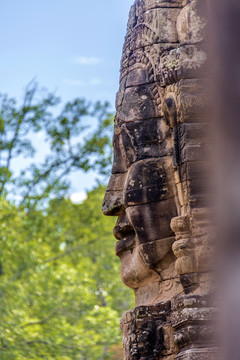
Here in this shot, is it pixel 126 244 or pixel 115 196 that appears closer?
pixel 126 244

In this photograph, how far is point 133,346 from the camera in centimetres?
660

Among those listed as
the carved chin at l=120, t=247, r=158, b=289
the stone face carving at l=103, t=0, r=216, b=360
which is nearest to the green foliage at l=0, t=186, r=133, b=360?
the carved chin at l=120, t=247, r=158, b=289

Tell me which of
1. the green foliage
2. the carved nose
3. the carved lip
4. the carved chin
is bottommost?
the carved chin

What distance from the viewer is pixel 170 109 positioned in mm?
6562

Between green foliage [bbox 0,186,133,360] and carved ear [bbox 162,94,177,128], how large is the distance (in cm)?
985

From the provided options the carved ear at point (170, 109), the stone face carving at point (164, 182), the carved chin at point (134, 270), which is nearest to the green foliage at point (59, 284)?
the carved chin at point (134, 270)

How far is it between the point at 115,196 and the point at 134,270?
2.31 ft

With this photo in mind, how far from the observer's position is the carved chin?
680 centimetres

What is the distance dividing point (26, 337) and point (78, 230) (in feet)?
22.4

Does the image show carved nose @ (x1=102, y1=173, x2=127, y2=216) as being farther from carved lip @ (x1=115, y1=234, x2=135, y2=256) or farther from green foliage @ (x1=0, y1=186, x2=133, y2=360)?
green foliage @ (x1=0, y1=186, x2=133, y2=360)

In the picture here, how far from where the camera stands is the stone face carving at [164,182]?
6074 mm

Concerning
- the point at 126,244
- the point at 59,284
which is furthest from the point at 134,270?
the point at 59,284

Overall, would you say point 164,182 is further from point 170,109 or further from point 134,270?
point 134,270

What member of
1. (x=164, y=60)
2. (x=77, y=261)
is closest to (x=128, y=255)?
(x=164, y=60)
